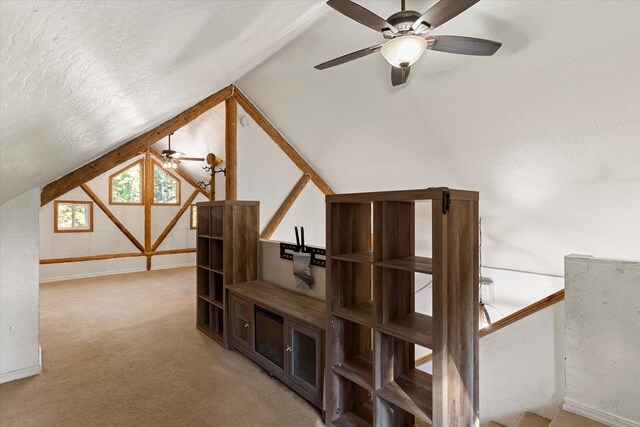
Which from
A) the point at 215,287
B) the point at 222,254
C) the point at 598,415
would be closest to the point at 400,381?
the point at 598,415

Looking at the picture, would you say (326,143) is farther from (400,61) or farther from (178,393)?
(178,393)

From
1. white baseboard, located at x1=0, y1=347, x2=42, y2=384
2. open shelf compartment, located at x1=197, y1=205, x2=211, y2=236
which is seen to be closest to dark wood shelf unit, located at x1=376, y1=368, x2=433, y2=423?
open shelf compartment, located at x1=197, y1=205, x2=211, y2=236

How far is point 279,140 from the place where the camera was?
482 centimetres

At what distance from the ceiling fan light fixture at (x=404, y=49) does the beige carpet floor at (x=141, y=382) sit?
8.06ft

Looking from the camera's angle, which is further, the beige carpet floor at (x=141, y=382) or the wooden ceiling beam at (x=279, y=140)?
the wooden ceiling beam at (x=279, y=140)

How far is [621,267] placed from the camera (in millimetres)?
1569

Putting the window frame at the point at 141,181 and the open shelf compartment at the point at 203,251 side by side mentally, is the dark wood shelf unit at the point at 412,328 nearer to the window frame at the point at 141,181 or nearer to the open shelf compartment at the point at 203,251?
the open shelf compartment at the point at 203,251

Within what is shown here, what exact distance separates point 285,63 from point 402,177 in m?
1.96

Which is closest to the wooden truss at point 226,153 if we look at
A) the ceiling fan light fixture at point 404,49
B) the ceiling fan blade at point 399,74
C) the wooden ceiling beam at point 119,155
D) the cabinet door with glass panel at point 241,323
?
the wooden ceiling beam at point 119,155

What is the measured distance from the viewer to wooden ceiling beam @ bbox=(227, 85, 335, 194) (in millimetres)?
4645

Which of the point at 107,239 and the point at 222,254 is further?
the point at 107,239

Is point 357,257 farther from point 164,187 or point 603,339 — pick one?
point 164,187

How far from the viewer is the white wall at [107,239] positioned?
658 cm

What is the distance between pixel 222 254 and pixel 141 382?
1407 millimetres
